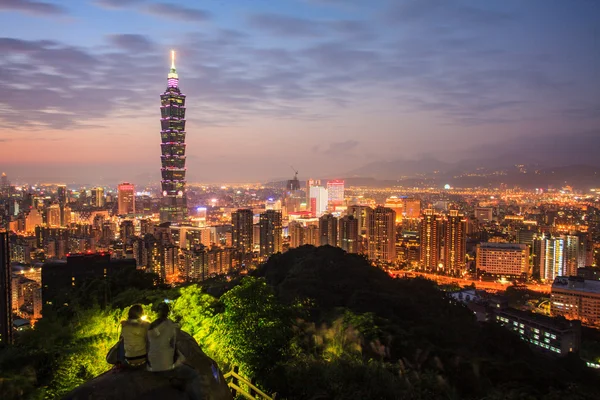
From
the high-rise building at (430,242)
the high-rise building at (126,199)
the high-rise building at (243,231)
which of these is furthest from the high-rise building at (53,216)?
the high-rise building at (430,242)

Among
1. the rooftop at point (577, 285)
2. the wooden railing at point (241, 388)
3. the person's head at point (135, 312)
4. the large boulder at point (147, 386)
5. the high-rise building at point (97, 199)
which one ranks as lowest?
the rooftop at point (577, 285)

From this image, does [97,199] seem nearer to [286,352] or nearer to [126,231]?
[126,231]

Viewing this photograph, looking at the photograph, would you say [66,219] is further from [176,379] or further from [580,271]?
[176,379]

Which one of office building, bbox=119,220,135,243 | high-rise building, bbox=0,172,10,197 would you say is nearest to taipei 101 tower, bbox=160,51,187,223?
office building, bbox=119,220,135,243

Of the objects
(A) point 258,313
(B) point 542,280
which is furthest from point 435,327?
(B) point 542,280

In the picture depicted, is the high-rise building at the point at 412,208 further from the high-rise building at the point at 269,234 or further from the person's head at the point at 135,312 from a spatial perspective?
the person's head at the point at 135,312

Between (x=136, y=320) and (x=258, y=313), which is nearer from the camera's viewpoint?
(x=136, y=320)
